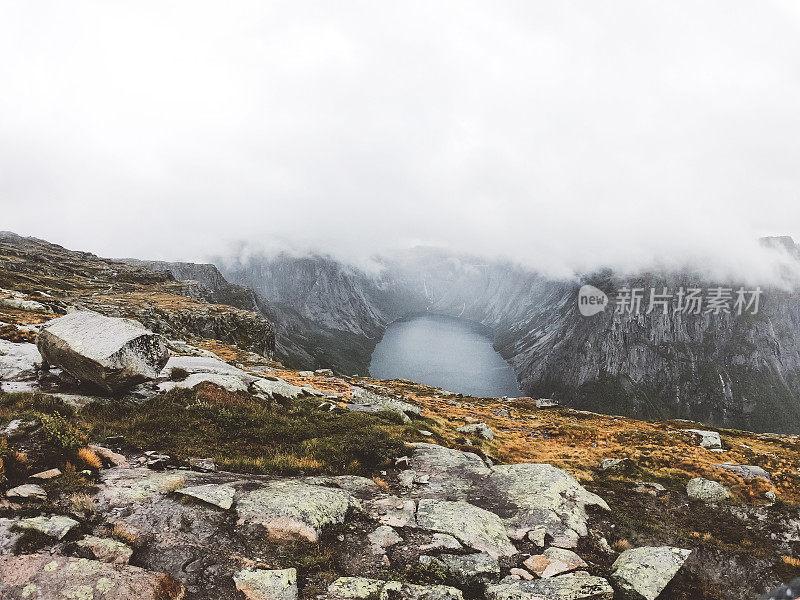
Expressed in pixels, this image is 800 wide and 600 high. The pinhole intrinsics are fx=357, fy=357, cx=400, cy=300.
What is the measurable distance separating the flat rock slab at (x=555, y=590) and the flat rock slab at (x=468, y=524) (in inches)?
55.5

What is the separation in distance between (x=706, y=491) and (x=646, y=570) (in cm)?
1303

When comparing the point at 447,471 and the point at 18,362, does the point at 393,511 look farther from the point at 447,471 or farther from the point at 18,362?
the point at 18,362

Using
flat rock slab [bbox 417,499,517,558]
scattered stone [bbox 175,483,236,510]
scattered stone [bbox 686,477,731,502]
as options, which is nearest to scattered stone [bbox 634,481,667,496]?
scattered stone [bbox 686,477,731,502]

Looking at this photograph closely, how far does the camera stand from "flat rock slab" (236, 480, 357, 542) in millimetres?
9555

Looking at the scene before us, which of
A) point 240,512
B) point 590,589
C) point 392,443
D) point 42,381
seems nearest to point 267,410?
point 392,443

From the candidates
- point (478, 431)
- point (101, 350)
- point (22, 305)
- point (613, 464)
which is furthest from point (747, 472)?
point (22, 305)

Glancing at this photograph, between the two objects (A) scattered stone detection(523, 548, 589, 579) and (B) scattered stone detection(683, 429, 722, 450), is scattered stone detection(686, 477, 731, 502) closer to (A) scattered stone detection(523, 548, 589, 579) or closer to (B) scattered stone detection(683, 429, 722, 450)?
(A) scattered stone detection(523, 548, 589, 579)

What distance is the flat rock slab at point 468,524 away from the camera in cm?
1073

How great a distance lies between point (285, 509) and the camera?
10117mm

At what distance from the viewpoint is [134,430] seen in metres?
14.1

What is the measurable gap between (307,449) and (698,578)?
14.4 meters

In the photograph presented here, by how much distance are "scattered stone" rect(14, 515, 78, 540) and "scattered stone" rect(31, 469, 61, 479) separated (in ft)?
6.55

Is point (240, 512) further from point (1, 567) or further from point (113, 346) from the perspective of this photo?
point (113, 346)

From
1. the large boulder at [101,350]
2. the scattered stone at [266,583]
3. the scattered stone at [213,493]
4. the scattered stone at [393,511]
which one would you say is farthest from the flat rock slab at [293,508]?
the large boulder at [101,350]
